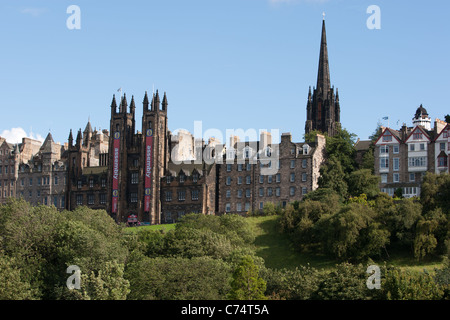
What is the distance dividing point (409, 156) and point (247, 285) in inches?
2151

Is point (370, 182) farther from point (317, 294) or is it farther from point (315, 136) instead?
point (317, 294)

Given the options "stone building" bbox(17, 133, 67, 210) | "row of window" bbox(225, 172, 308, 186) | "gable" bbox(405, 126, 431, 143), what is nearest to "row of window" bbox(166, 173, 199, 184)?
"row of window" bbox(225, 172, 308, 186)

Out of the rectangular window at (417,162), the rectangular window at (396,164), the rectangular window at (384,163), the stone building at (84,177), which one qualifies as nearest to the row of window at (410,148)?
the rectangular window at (384,163)

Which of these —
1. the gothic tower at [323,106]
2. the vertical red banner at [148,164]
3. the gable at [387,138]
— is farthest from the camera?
the gothic tower at [323,106]

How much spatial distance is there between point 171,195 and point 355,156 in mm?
29253

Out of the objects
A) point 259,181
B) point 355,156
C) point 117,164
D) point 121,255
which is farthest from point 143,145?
point 121,255

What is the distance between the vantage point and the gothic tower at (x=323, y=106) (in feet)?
513

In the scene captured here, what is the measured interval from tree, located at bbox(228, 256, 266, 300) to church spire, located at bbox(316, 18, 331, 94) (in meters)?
82.2

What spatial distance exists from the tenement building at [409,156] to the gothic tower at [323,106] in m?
21.6

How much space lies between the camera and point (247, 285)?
267ft

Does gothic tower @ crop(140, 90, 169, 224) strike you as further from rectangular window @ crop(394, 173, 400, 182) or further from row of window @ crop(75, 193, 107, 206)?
rectangular window @ crop(394, 173, 400, 182)

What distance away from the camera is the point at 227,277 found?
290ft

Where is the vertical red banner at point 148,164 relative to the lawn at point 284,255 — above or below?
above

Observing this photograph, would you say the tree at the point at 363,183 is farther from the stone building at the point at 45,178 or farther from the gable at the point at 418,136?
the stone building at the point at 45,178
